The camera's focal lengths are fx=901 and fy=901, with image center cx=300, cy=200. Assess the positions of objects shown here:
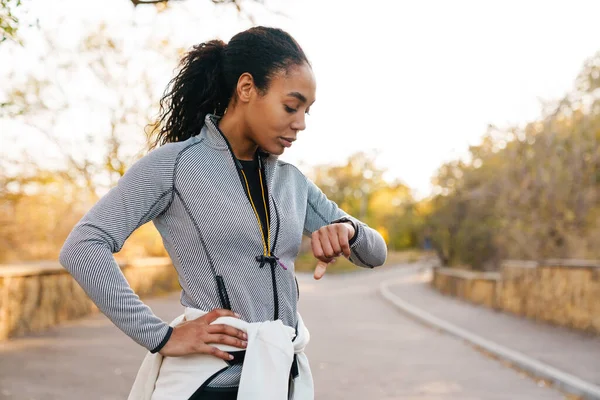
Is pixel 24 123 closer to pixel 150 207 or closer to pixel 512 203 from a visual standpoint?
pixel 512 203

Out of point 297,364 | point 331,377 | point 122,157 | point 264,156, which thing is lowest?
point 331,377

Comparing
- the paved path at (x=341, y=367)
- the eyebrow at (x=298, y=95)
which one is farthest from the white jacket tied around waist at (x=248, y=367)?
the paved path at (x=341, y=367)

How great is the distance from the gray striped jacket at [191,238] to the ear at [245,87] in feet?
0.38

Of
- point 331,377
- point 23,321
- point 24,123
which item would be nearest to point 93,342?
point 23,321

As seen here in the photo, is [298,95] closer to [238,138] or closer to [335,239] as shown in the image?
[238,138]

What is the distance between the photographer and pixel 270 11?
8.24m

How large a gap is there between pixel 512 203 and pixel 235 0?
1357 cm

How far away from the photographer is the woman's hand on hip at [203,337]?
2.26 m

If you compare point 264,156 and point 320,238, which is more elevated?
point 264,156

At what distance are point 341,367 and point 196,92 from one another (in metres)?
8.01

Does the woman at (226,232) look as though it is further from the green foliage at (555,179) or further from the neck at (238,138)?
the green foliage at (555,179)

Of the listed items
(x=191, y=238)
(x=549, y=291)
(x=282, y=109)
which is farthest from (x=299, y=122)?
(x=549, y=291)

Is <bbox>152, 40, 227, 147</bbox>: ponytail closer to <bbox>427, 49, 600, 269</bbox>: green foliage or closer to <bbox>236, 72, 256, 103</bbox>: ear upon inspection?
<bbox>236, 72, 256, 103</bbox>: ear

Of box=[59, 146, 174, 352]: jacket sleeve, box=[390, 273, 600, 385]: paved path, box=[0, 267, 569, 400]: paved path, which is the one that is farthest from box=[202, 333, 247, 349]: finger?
box=[390, 273, 600, 385]: paved path
